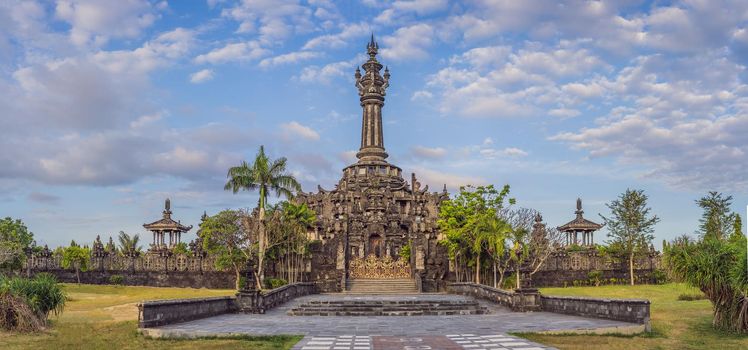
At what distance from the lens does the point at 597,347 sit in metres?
14.6

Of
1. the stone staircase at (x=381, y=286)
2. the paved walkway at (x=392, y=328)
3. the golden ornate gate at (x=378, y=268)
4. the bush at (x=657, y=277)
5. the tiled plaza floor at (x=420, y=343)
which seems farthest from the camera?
the bush at (x=657, y=277)

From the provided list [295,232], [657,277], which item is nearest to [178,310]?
[295,232]

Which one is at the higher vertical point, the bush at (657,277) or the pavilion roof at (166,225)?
the pavilion roof at (166,225)

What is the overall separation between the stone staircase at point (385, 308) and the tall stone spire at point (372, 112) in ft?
141

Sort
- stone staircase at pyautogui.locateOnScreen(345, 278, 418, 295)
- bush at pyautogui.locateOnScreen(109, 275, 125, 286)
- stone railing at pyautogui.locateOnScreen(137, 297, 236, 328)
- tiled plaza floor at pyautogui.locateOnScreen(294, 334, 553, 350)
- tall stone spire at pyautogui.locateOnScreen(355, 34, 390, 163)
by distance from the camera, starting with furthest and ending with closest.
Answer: tall stone spire at pyautogui.locateOnScreen(355, 34, 390, 163)
bush at pyautogui.locateOnScreen(109, 275, 125, 286)
stone staircase at pyautogui.locateOnScreen(345, 278, 418, 295)
stone railing at pyautogui.locateOnScreen(137, 297, 236, 328)
tiled plaza floor at pyautogui.locateOnScreen(294, 334, 553, 350)

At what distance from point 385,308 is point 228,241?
2321 cm

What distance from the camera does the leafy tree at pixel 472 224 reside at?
42.7 m

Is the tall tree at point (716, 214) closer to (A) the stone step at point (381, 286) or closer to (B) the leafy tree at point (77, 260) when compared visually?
(A) the stone step at point (381, 286)

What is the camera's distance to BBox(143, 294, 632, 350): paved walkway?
Answer: 51.5ft

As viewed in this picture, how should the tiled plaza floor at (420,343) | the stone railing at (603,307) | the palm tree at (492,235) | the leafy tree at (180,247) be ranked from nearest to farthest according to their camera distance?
the tiled plaza floor at (420,343) → the stone railing at (603,307) → the palm tree at (492,235) → the leafy tree at (180,247)

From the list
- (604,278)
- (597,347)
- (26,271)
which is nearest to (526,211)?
(604,278)

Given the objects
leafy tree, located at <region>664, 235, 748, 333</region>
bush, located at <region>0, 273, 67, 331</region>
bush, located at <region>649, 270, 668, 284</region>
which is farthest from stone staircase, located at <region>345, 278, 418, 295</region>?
leafy tree, located at <region>664, 235, 748, 333</region>

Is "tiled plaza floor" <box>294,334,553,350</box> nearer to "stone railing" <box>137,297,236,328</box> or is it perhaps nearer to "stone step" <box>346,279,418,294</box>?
"stone railing" <box>137,297,236,328</box>

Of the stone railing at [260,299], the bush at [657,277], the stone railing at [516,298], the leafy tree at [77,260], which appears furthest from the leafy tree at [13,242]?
the bush at [657,277]
